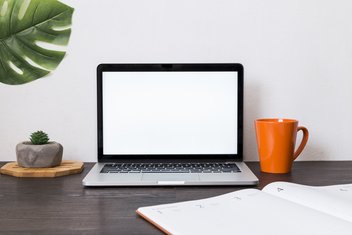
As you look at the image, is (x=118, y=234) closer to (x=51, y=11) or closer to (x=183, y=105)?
(x=183, y=105)

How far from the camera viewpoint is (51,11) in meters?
1.19

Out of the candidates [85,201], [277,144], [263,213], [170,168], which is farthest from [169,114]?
[263,213]

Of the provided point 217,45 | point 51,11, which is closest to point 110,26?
point 51,11

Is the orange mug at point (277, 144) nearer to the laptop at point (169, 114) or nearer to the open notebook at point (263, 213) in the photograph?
the laptop at point (169, 114)

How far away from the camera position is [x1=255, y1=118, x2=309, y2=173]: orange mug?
3.33 ft

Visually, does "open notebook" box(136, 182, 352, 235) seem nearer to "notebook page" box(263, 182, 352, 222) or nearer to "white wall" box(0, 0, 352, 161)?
"notebook page" box(263, 182, 352, 222)

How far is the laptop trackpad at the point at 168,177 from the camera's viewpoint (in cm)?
92

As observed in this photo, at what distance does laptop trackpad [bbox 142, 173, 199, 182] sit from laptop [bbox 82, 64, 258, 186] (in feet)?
0.43

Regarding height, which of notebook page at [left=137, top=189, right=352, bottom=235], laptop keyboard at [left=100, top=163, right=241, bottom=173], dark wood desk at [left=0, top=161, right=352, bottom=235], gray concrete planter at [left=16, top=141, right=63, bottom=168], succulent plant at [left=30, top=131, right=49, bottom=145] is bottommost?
dark wood desk at [left=0, top=161, right=352, bottom=235]

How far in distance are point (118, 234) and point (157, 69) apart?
540 mm

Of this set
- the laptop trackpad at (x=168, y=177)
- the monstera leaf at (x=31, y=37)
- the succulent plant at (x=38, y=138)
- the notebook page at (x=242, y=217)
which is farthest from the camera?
the monstera leaf at (x=31, y=37)

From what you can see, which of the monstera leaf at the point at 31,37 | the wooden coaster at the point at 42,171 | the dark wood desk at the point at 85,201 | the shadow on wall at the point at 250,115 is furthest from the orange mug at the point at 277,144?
the monstera leaf at the point at 31,37

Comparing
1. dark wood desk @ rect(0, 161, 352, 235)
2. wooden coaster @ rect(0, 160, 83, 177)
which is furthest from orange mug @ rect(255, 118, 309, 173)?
wooden coaster @ rect(0, 160, 83, 177)

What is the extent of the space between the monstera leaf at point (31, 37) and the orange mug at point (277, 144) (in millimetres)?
541
